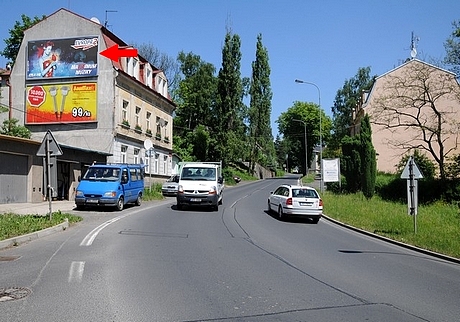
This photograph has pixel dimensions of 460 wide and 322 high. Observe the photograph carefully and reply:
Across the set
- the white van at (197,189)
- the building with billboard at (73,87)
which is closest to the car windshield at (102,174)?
the white van at (197,189)

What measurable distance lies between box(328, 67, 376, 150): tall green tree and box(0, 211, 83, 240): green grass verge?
63037 millimetres

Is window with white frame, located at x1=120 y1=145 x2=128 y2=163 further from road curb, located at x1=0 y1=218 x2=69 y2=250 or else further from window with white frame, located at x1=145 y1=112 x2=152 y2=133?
road curb, located at x1=0 y1=218 x2=69 y2=250

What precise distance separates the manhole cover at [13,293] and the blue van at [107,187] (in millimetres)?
13521

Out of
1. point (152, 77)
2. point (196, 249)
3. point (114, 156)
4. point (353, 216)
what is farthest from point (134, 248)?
point (152, 77)

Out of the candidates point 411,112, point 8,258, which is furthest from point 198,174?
point 411,112

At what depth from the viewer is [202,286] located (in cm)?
721

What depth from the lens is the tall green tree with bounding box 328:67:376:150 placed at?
7538 cm

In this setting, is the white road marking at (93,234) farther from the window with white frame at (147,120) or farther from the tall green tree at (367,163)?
the window with white frame at (147,120)

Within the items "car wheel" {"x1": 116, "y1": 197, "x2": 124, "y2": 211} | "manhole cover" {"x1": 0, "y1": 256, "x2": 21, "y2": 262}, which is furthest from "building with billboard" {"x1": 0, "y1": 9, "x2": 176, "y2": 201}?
"manhole cover" {"x1": 0, "y1": 256, "x2": 21, "y2": 262}

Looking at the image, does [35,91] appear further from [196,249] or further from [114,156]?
[196,249]

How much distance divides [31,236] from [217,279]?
6.67 meters

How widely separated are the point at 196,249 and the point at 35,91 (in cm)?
2722

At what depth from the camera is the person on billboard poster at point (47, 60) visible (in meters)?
33.1

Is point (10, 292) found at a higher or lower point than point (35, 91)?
lower
